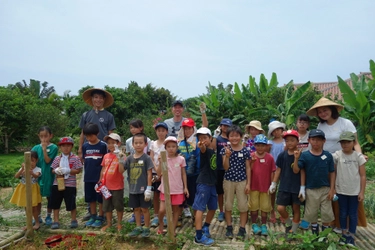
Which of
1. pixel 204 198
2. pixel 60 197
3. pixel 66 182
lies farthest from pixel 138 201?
pixel 60 197

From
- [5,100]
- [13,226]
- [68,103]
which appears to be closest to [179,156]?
[13,226]

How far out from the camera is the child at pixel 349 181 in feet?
11.5

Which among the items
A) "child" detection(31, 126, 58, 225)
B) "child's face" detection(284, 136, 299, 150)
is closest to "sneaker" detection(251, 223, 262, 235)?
"child's face" detection(284, 136, 299, 150)

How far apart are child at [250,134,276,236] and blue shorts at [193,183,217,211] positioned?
1.82 ft

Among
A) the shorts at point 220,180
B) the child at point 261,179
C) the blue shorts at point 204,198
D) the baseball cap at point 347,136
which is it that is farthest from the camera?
the shorts at point 220,180

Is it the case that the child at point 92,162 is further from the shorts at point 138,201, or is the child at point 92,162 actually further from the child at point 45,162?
the shorts at point 138,201

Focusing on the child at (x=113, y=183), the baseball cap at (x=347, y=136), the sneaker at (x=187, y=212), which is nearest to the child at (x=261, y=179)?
the baseball cap at (x=347, y=136)

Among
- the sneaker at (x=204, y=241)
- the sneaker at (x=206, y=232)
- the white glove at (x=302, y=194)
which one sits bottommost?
the sneaker at (x=204, y=241)

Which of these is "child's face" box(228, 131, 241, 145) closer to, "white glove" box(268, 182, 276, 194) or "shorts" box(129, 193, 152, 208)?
"white glove" box(268, 182, 276, 194)

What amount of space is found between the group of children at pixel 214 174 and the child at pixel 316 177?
0.04 feet

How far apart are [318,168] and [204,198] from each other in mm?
1414

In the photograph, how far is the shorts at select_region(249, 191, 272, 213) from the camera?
391 cm

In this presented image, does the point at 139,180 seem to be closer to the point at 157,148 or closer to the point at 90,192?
the point at 157,148

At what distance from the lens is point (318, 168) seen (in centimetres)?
354
